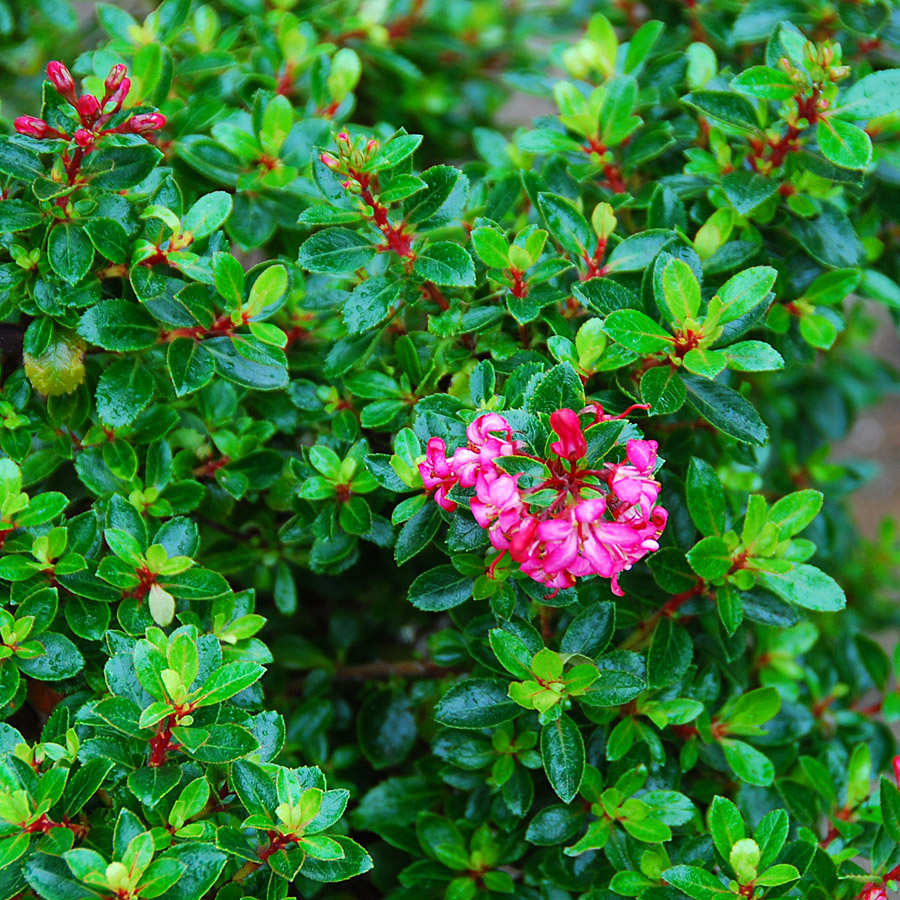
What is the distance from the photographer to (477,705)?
105cm

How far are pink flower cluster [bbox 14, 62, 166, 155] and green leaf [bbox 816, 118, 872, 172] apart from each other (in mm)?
762

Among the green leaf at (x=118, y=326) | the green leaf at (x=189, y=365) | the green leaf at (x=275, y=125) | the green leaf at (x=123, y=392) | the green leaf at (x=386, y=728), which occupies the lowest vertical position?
the green leaf at (x=386, y=728)

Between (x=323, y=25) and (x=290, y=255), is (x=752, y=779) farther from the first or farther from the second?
(x=323, y=25)

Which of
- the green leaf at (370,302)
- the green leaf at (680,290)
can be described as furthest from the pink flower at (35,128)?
the green leaf at (680,290)

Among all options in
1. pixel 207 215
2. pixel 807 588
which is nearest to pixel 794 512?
pixel 807 588

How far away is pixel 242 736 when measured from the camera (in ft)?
2.97

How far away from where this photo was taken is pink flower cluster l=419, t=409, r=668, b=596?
0.83 metres

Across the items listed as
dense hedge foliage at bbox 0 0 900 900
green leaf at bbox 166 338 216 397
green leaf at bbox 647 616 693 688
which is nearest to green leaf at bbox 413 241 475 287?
dense hedge foliage at bbox 0 0 900 900

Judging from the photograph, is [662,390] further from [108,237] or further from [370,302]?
[108,237]

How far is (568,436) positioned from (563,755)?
14.3 inches

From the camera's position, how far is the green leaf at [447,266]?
1037 millimetres

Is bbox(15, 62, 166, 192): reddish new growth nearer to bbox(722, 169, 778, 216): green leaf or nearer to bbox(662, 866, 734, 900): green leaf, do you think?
bbox(722, 169, 778, 216): green leaf

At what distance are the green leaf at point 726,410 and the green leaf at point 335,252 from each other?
1.28 ft

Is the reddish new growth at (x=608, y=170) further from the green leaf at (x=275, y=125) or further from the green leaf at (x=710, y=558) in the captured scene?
the green leaf at (x=710, y=558)
